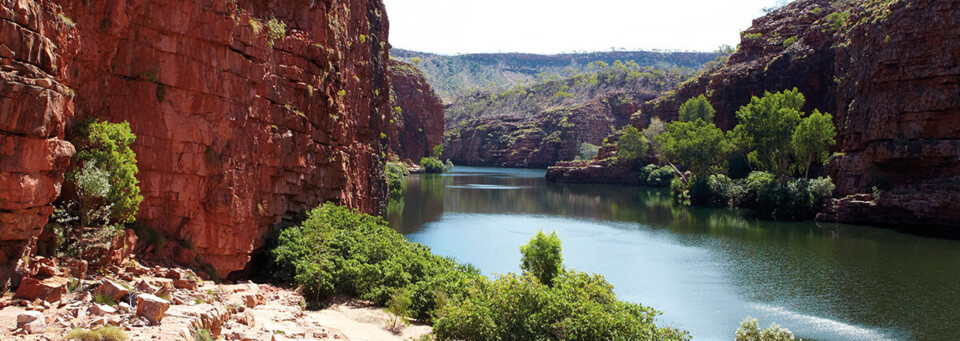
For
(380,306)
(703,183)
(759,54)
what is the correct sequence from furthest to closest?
(759,54), (703,183), (380,306)

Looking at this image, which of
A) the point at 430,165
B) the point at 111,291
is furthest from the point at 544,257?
the point at 430,165

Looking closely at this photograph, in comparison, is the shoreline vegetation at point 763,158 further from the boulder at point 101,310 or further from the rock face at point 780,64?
the boulder at point 101,310

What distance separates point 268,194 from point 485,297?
9121mm

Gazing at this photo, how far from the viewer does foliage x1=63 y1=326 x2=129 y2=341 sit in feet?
30.0

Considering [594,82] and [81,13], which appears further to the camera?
[594,82]

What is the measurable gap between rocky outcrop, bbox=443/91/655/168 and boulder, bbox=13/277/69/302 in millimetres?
128180

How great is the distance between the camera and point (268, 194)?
20.6 m

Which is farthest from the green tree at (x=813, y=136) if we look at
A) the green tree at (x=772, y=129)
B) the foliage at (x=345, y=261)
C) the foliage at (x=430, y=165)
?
the foliage at (x=430, y=165)

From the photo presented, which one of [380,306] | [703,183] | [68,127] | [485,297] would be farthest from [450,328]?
[703,183]

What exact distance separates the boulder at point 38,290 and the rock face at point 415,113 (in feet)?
333

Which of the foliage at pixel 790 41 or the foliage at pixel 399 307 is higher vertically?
the foliage at pixel 790 41

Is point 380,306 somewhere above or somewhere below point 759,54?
below

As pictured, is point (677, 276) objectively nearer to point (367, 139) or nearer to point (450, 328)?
point (450, 328)

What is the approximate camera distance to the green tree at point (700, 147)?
2559 inches
